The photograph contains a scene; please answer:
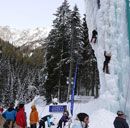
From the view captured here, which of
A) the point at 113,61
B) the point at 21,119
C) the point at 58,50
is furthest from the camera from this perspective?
the point at 58,50

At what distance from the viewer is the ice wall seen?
10.5 m

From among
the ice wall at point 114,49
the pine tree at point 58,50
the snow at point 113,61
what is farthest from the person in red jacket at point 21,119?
the pine tree at point 58,50

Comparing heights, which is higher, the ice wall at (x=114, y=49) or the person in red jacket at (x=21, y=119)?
the ice wall at (x=114, y=49)

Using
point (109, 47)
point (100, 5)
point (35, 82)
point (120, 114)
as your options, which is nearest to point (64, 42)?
point (100, 5)

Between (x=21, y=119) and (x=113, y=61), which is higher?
(x=113, y=61)

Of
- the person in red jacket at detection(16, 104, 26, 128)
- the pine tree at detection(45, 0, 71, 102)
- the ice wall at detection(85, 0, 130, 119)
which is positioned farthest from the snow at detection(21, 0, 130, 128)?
the pine tree at detection(45, 0, 71, 102)

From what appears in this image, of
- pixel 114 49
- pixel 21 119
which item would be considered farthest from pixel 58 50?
pixel 21 119

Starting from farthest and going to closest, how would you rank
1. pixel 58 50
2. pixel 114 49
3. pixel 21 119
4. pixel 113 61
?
pixel 58 50 → pixel 114 49 → pixel 113 61 → pixel 21 119

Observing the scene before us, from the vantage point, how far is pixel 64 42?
79.3 ft

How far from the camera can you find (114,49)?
11016 mm

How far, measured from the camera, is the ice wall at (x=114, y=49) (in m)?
10.5

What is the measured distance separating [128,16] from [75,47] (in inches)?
393

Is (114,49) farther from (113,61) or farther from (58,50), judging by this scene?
(58,50)

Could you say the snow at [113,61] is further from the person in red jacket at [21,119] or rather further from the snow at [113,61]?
the person in red jacket at [21,119]
